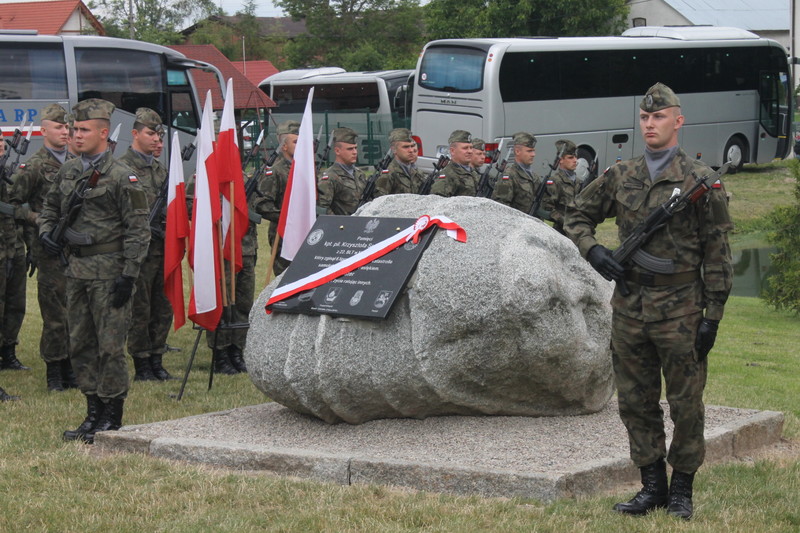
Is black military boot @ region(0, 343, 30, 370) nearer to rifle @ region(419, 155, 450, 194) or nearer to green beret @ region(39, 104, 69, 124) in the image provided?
green beret @ region(39, 104, 69, 124)

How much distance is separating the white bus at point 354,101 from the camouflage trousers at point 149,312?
20.4 m

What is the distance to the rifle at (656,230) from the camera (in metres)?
5.10

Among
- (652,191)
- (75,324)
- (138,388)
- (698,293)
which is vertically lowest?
(138,388)

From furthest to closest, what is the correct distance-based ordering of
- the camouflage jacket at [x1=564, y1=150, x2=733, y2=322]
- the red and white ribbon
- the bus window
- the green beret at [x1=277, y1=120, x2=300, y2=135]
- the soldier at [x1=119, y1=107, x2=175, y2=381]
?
1. the bus window
2. the green beret at [x1=277, y1=120, x2=300, y2=135]
3. the soldier at [x1=119, y1=107, x2=175, y2=381]
4. the red and white ribbon
5. the camouflage jacket at [x1=564, y1=150, x2=733, y2=322]

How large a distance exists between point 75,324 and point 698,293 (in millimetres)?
3760

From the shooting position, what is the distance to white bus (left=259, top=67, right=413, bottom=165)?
105 feet

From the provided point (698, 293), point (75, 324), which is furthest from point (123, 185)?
point (698, 293)

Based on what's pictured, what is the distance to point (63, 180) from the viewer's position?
7.02 m

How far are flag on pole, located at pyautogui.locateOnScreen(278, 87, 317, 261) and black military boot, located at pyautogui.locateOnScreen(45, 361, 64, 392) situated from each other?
200cm

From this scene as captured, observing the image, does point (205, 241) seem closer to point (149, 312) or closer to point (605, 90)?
point (149, 312)

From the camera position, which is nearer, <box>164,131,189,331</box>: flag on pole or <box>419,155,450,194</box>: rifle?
<box>164,131,189,331</box>: flag on pole

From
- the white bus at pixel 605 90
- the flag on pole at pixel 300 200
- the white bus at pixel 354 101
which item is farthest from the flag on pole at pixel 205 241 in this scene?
the white bus at pixel 354 101

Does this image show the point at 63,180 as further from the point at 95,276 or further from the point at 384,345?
the point at 384,345

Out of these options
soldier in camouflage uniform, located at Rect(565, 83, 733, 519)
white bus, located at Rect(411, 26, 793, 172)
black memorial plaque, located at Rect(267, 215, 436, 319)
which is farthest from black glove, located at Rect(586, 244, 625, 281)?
white bus, located at Rect(411, 26, 793, 172)
